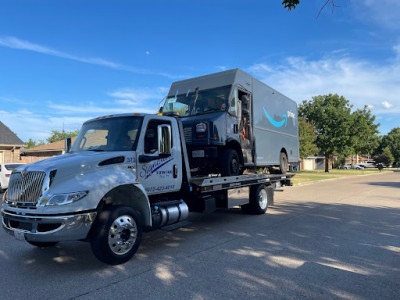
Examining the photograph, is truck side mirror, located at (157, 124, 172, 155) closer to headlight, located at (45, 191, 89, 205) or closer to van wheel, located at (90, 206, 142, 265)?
van wheel, located at (90, 206, 142, 265)

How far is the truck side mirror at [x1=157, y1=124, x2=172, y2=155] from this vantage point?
209 inches

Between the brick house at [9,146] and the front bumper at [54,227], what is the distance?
24526 mm

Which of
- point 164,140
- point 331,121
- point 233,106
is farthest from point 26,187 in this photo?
point 331,121

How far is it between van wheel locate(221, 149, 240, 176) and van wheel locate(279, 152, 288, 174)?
3.65m

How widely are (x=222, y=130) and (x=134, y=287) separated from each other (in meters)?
4.33

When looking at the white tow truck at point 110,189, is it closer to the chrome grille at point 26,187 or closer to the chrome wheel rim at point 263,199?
the chrome grille at point 26,187

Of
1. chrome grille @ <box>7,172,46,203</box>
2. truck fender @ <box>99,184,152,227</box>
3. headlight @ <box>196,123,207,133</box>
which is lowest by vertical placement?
truck fender @ <box>99,184,152,227</box>

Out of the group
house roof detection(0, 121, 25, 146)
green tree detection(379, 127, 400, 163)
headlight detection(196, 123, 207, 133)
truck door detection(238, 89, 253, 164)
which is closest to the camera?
headlight detection(196, 123, 207, 133)

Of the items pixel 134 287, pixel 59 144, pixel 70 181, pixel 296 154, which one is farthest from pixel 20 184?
pixel 59 144

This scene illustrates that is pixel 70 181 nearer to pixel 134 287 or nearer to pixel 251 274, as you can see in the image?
pixel 134 287

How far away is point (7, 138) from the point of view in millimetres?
25859

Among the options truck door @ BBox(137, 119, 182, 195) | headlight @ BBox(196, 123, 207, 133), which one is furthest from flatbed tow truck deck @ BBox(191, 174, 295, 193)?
headlight @ BBox(196, 123, 207, 133)

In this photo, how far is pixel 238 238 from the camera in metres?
6.21

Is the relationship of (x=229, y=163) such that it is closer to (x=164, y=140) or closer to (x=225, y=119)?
(x=225, y=119)
